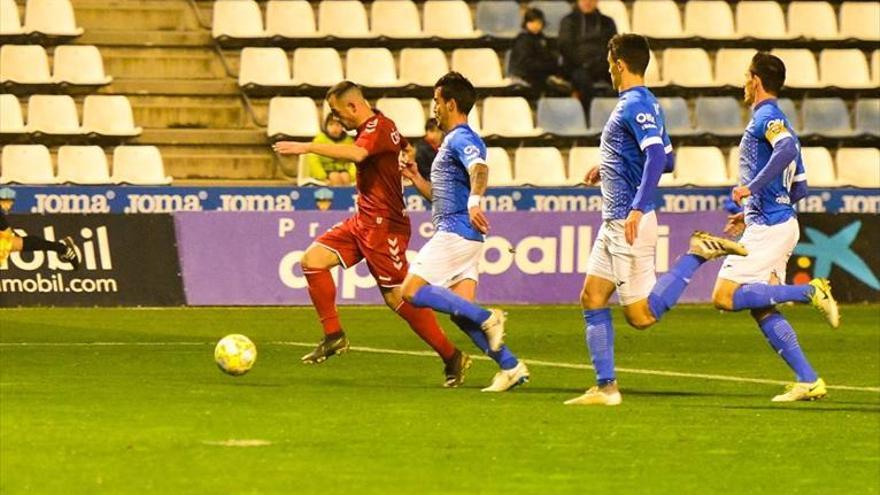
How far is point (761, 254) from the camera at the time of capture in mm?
12242

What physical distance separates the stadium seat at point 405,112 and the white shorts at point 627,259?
12.3m

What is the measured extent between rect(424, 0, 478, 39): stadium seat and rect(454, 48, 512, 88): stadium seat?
61cm

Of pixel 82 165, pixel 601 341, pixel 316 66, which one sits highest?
pixel 316 66

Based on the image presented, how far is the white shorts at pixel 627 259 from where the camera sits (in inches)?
452

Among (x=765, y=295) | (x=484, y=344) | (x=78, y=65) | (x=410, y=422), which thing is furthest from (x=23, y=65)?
(x=410, y=422)

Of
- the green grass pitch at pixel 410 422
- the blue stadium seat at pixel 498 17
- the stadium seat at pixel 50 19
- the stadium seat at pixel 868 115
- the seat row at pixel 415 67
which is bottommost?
the green grass pitch at pixel 410 422

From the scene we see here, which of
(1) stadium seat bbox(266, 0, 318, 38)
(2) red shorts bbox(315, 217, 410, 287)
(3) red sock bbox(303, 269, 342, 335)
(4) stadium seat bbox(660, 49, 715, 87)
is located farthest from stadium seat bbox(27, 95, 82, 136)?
(2) red shorts bbox(315, 217, 410, 287)

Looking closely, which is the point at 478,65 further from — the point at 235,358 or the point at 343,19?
the point at 235,358

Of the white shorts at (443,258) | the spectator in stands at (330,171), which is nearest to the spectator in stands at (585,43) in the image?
the spectator in stands at (330,171)

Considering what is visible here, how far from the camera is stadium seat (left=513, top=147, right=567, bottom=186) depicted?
77.7ft

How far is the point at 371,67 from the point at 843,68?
252 inches

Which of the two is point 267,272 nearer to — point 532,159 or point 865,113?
point 532,159

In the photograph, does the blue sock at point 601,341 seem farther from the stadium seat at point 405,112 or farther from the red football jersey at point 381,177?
the stadium seat at point 405,112

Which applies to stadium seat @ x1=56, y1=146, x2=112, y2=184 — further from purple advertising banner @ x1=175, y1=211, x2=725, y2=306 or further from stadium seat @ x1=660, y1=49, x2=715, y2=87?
stadium seat @ x1=660, y1=49, x2=715, y2=87
